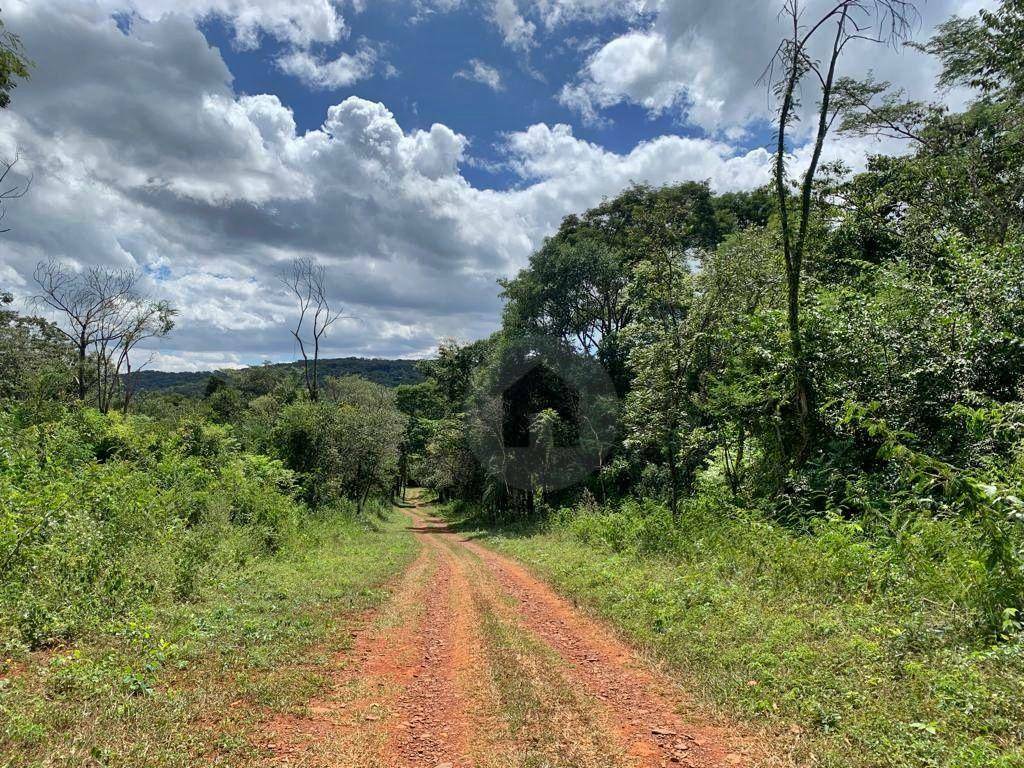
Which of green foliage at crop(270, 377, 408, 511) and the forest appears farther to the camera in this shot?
green foliage at crop(270, 377, 408, 511)

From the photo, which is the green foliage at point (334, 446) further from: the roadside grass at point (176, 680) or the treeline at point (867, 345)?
the roadside grass at point (176, 680)

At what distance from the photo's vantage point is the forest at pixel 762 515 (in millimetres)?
4273

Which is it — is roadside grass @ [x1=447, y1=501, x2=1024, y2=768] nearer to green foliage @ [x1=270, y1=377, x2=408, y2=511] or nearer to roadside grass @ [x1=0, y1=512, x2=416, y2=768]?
roadside grass @ [x1=0, y1=512, x2=416, y2=768]

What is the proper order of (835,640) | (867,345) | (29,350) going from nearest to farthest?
(835,640)
(867,345)
(29,350)

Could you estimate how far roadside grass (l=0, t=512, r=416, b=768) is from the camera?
3686mm

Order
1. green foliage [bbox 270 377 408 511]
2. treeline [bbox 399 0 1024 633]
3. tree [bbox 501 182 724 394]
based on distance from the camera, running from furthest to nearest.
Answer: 1. tree [bbox 501 182 724 394]
2. green foliage [bbox 270 377 408 511]
3. treeline [bbox 399 0 1024 633]

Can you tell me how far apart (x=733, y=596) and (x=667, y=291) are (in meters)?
8.83

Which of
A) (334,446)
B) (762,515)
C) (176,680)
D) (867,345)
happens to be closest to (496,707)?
(176,680)

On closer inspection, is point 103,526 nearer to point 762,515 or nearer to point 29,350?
point 762,515

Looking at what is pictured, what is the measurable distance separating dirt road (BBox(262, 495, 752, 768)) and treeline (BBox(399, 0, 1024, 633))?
318 cm

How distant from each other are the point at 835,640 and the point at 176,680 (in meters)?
6.42

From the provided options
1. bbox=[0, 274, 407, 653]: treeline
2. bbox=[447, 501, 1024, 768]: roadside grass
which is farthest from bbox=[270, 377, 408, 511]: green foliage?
bbox=[447, 501, 1024, 768]: roadside grass

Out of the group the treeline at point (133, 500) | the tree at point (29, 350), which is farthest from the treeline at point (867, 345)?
the tree at point (29, 350)

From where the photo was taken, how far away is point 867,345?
9.84m
